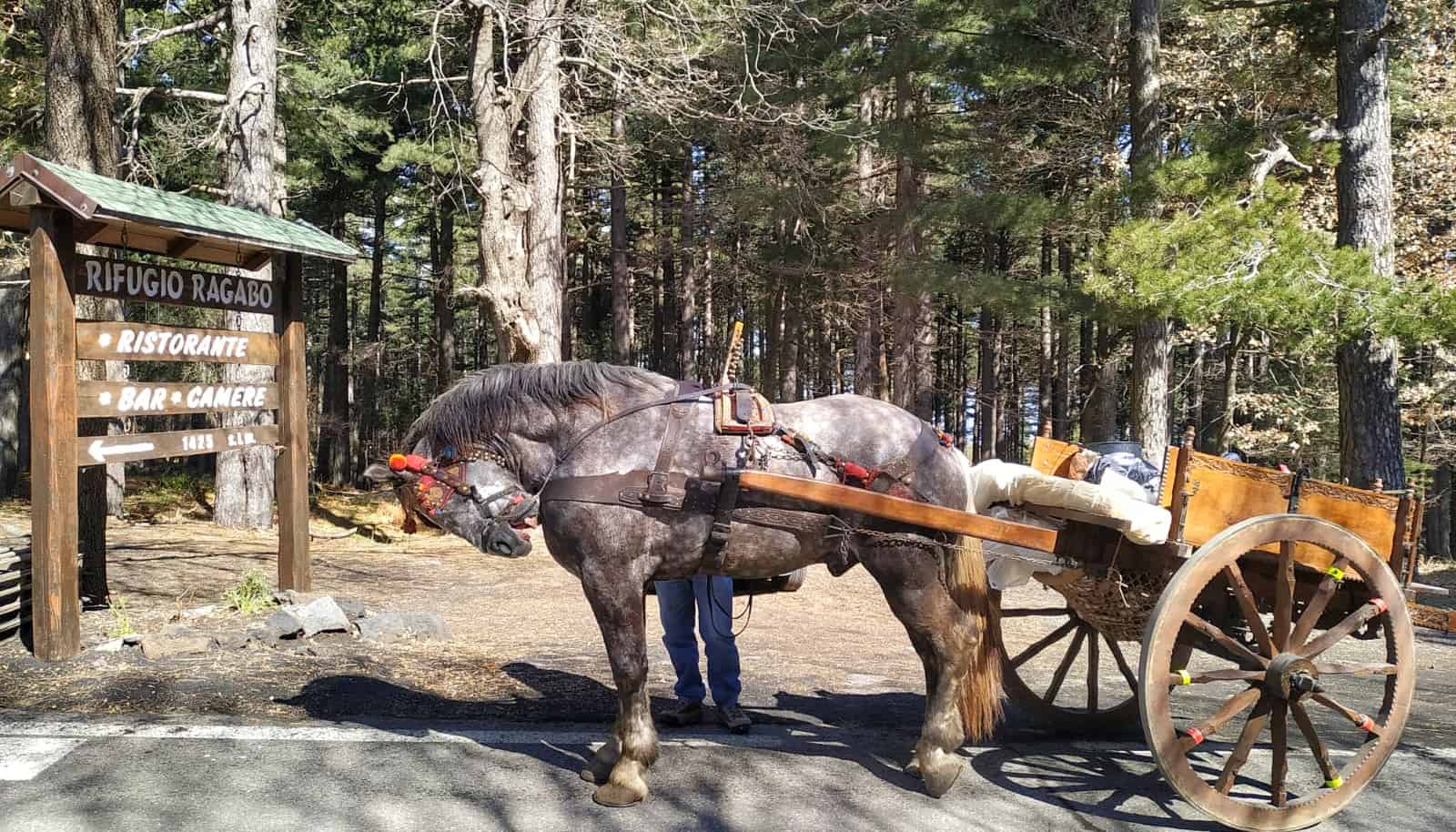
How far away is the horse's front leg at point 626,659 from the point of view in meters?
3.79

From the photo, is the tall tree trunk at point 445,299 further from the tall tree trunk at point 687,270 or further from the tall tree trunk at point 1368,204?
the tall tree trunk at point 1368,204

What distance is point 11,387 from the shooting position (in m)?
15.9

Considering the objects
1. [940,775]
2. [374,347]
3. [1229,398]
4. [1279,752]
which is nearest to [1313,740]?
[1279,752]

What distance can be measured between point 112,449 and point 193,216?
59.7 inches

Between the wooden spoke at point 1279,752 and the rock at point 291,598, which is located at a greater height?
Result: the wooden spoke at point 1279,752

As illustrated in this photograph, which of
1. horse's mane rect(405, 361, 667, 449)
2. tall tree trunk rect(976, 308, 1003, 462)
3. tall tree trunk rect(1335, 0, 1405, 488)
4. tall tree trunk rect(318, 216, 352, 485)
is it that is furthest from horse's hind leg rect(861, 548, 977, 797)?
tall tree trunk rect(976, 308, 1003, 462)

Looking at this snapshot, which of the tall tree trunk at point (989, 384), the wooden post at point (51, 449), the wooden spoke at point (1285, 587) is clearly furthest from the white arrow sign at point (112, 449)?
the tall tree trunk at point (989, 384)

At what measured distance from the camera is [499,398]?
4047mm

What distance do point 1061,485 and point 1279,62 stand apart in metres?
11.2

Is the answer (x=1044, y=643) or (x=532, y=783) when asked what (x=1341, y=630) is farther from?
(x=532, y=783)

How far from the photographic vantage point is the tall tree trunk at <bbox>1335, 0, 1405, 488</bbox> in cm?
917

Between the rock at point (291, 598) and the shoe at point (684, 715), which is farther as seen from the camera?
the rock at point (291, 598)

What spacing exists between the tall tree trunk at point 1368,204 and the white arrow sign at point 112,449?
33.7 feet

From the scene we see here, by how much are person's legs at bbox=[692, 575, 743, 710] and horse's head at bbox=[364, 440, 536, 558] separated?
1.21 meters
